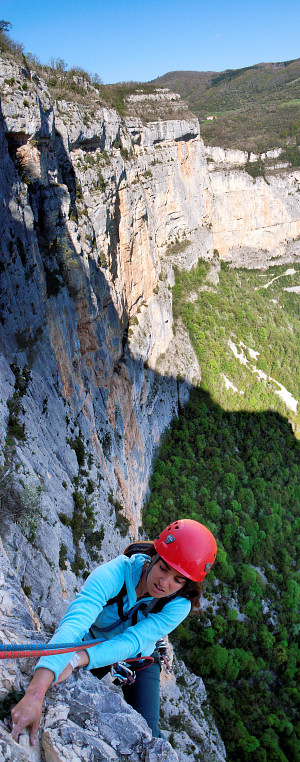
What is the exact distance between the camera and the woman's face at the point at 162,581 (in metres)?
5.07

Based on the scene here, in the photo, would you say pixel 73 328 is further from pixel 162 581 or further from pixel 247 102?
pixel 247 102

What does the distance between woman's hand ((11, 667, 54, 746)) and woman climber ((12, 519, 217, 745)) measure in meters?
0.28

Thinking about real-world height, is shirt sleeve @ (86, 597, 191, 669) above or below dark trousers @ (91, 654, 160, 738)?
above

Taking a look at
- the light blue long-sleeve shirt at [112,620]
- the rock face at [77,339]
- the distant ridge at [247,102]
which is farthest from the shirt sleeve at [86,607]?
the distant ridge at [247,102]

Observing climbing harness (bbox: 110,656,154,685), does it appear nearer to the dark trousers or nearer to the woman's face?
the dark trousers

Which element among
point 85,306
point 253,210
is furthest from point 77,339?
point 253,210

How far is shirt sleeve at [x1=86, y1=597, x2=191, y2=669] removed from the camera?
4.61 metres

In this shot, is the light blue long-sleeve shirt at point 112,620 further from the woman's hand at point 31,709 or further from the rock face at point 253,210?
the rock face at point 253,210

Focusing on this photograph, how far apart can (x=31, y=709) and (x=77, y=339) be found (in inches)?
608

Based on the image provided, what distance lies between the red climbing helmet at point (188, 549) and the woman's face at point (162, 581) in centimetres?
7

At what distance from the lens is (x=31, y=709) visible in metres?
4.00

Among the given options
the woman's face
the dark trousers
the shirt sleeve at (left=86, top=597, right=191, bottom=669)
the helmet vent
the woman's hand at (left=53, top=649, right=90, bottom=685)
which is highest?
the helmet vent

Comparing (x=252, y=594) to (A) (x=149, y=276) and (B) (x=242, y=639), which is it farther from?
(A) (x=149, y=276)

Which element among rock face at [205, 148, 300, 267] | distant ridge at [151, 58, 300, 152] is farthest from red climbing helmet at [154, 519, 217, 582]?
distant ridge at [151, 58, 300, 152]
